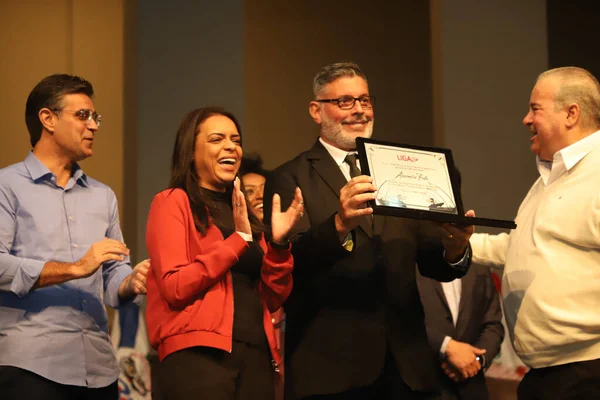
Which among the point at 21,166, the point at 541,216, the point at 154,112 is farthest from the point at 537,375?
the point at 154,112

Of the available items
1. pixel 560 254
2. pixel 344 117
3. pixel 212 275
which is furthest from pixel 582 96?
pixel 212 275

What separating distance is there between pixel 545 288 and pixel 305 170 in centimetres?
94

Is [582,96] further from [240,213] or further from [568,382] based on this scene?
[240,213]

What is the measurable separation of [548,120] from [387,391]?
3.82ft

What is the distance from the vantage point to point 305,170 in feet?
9.60

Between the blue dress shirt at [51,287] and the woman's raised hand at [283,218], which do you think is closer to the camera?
the woman's raised hand at [283,218]

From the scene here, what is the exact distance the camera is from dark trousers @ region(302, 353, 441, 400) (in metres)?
2.65

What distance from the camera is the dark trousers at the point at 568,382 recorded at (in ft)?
8.58

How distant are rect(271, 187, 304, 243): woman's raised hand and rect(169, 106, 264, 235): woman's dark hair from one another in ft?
0.61

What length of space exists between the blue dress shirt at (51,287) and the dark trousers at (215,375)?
45 centimetres

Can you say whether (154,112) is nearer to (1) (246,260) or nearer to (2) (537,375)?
(1) (246,260)

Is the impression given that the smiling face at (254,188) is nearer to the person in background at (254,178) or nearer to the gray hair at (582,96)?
the person in background at (254,178)

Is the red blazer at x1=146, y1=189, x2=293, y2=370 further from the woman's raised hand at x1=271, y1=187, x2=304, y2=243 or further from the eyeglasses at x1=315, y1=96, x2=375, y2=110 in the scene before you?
the eyeglasses at x1=315, y1=96, x2=375, y2=110

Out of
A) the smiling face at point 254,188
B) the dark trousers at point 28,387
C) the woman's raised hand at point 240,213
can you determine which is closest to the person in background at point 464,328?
the smiling face at point 254,188
